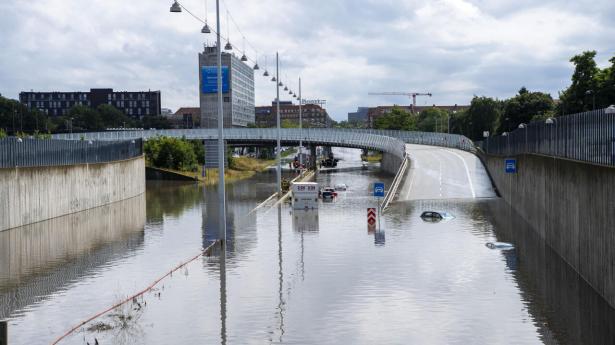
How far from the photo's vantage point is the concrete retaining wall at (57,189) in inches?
1837

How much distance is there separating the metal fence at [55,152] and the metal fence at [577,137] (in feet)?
102

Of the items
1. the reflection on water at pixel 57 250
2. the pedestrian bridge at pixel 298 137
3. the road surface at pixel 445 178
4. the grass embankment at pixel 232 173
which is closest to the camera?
the reflection on water at pixel 57 250

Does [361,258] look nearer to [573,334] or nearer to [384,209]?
[573,334]

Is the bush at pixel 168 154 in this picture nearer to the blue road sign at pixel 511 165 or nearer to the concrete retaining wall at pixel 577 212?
the blue road sign at pixel 511 165

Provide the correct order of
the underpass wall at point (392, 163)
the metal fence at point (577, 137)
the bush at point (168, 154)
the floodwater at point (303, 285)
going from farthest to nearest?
the bush at point (168, 154), the underpass wall at point (392, 163), the metal fence at point (577, 137), the floodwater at point (303, 285)

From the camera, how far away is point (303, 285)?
92.4ft

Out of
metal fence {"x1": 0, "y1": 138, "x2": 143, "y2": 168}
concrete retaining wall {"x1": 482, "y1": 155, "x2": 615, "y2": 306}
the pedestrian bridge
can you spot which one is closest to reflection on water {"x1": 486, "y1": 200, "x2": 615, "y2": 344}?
concrete retaining wall {"x1": 482, "y1": 155, "x2": 615, "y2": 306}

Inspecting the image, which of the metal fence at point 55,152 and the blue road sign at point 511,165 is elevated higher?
the metal fence at point 55,152

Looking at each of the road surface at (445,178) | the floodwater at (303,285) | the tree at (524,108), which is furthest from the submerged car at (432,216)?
the tree at (524,108)

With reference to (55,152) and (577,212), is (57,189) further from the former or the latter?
(577,212)

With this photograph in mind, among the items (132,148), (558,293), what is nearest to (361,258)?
(558,293)

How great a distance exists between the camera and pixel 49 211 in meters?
53.1

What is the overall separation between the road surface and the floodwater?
1715 cm

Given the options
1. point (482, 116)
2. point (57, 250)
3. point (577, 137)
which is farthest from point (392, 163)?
point (577, 137)
